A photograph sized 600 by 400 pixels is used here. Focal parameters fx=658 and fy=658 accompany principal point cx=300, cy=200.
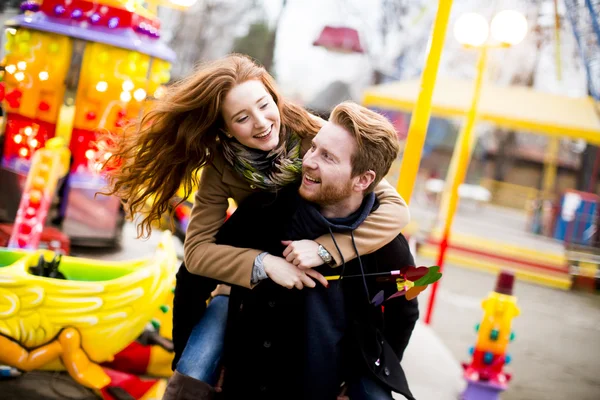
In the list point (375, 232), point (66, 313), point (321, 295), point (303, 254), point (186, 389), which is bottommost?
point (66, 313)

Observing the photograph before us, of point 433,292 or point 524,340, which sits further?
point 524,340

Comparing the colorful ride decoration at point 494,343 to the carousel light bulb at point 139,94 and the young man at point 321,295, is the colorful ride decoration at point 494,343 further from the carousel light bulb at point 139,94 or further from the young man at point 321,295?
the carousel light bulb at point 139,94

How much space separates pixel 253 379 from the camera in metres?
2.21

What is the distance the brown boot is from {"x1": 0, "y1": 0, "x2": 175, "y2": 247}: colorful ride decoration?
136 inches

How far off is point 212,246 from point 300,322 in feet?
1.25

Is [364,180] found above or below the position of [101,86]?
below

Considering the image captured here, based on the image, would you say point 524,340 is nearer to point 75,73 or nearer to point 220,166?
point 75,73

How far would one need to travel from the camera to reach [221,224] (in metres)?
2.27

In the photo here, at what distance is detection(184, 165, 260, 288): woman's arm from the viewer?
2088 mm

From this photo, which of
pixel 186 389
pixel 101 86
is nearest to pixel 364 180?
pixel 186 389

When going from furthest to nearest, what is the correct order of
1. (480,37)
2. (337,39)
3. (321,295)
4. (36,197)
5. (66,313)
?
(337,39)
(480,37)
(36,197)
(66,313)
(321,295)

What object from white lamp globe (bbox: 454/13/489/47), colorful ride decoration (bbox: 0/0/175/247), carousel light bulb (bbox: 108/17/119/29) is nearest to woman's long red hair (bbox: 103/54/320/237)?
colorful ride decoration (bbox: 0/0/175/247)

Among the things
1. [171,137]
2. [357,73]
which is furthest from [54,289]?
[357,73]

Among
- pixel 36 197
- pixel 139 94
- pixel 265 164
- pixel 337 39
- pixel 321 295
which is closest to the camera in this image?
pixel 321 295
